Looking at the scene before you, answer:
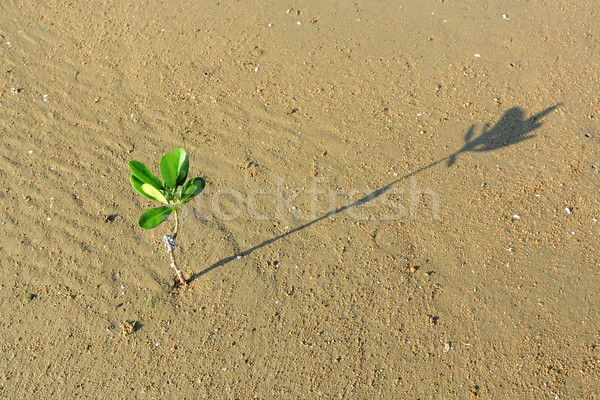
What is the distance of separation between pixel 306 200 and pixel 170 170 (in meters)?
1.18

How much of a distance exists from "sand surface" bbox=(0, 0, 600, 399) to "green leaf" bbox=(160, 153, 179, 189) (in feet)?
2.53

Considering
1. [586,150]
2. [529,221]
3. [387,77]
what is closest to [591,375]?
[529,221]

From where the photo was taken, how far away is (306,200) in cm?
341

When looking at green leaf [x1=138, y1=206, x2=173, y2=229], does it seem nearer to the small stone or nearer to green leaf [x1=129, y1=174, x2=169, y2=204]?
green leaf [x1=129, y1=174, x2=169, y2=204]

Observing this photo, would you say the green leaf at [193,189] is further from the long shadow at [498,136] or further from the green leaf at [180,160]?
the long shadow at [498,136]

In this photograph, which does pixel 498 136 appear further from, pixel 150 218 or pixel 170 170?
pixel 150 218

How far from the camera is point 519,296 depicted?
9.76 feet

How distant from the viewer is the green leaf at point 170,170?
252 centimetres

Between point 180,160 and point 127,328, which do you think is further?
point 127,328

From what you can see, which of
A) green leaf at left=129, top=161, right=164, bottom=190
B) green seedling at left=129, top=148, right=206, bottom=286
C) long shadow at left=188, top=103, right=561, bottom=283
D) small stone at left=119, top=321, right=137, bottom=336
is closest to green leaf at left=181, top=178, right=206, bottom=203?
green seedling at left=129, top=148, right=206, bottom=286

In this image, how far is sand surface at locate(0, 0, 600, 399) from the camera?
277 cm

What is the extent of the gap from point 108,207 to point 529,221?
3110mm

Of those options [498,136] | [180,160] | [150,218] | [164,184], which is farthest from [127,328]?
[498,136]

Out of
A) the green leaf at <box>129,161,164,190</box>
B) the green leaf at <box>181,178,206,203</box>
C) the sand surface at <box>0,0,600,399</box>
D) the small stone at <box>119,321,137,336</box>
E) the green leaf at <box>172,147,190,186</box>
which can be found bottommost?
the small stone at <box>119,321,137,336</box>
